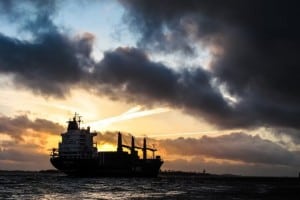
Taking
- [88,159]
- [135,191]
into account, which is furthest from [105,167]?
[135,191]

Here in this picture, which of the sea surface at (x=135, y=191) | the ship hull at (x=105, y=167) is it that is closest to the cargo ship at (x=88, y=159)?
the ship hull at (x=105, y=167)

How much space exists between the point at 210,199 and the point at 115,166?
4735 inches

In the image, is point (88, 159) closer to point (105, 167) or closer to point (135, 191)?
point (105, 167)

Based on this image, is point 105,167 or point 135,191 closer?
point 135,191

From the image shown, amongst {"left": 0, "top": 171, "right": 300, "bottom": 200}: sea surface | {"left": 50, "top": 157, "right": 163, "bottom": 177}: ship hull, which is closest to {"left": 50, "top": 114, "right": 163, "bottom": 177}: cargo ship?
{"left": 50, "top": 157, "right": 163, "bottom": 177}: ship hull

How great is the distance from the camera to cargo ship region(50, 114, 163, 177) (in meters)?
163

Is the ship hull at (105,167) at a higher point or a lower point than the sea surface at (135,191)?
higher

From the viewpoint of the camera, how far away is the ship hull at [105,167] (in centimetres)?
16238

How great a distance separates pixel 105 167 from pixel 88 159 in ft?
40.4

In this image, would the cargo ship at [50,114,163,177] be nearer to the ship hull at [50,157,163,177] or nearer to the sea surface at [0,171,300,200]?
the ship hull at [50,157,163,177]

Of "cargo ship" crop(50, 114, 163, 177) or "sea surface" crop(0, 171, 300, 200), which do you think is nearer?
"sea surface" crop(0, 171, 300, 200)

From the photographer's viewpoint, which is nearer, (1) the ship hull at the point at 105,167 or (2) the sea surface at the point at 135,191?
(2) the sea surface at the point at 135,191

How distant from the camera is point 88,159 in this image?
534 ft

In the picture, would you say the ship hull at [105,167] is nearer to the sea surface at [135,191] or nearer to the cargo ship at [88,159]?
the cargo ship at [88,159]
